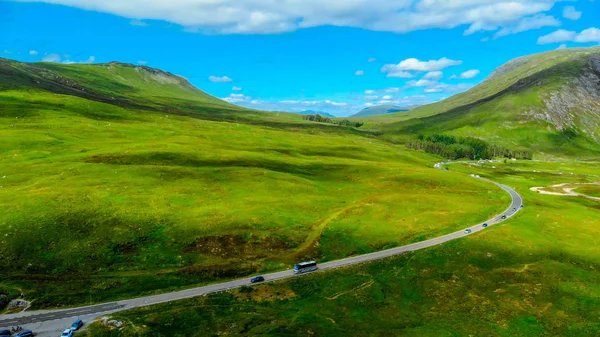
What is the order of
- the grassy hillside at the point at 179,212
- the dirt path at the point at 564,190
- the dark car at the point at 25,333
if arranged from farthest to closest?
the dirt path at the point at 564,190 → the grassy hillside at the point at 179,212 → the dark car at the point at 25,333

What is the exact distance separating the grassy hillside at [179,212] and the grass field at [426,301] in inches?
379

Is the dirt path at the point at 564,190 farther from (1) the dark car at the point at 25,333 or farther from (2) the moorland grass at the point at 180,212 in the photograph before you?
(1) the dark car at the point at 25,333

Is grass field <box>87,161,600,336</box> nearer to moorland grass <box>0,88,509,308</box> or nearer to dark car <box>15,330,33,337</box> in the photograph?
dark car <box>15,330,33,337</box>

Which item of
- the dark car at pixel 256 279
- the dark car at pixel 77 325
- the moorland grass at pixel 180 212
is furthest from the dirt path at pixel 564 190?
the dark car at pixel 77 325

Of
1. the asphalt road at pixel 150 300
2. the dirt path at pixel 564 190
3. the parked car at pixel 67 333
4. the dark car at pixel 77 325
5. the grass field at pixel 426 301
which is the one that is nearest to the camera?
the parked car at pixel 67 333

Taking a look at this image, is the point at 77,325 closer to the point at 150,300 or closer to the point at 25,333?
the point at 25,333

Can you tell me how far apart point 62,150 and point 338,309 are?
138 meters

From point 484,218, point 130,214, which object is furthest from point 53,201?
point 484,218

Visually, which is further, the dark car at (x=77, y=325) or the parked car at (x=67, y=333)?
the dark car at (x=77, y=325)

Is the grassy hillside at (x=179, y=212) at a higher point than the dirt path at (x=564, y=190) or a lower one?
higher

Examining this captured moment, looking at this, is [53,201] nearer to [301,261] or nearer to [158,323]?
[158,323]

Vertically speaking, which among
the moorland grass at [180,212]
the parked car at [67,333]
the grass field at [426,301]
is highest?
the moorland grass at [180,212]

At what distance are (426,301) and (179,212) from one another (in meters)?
63.4

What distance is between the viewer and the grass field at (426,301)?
5378 cm
